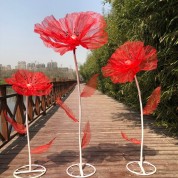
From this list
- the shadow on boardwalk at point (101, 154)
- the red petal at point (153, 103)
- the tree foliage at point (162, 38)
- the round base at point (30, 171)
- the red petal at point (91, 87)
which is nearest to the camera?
the round base at point (30, 171)

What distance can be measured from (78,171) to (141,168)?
0.94 meters

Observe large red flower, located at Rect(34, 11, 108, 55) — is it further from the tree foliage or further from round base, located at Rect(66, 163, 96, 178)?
the tree foliage

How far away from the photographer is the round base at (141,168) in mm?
3391

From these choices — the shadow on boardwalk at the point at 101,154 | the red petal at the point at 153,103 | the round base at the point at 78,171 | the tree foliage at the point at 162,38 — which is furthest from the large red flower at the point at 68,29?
the tree foliage at the point at 162,38

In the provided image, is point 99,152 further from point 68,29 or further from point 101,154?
point 68,29

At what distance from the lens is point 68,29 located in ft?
10.1

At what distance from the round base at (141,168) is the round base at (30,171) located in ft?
4.29

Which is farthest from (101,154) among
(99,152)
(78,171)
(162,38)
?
(162,38)

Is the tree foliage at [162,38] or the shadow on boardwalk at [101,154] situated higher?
the tree foliage at [162,38]

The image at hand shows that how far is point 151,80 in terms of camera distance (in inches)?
236

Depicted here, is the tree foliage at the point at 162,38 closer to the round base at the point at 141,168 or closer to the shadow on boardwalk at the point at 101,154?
the shadow on boardwalk at the point at 101,154

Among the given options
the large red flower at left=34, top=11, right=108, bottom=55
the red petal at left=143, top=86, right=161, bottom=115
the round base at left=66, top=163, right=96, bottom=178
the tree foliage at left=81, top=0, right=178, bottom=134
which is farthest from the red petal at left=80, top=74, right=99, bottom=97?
the tree foliage at left=81, top=0, right=178, bottom=134

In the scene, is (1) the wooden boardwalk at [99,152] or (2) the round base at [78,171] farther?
(1) the wooden boardwalk at [99,152]

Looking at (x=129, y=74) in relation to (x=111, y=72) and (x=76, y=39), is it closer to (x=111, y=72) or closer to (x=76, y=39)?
(x=111, y=72)
